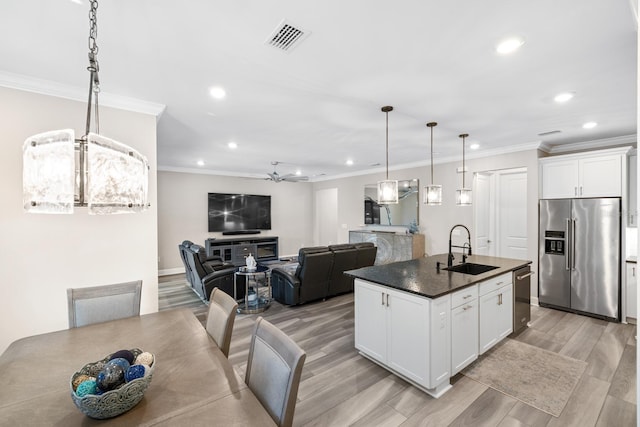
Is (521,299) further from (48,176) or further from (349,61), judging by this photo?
(48,176)

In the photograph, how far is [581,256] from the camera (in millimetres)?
4070

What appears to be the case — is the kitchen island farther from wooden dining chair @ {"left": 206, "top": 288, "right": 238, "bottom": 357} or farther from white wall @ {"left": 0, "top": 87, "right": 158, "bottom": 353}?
white wall @ {"left": 0, "top": 87, "right": 158, "bottom": 353}

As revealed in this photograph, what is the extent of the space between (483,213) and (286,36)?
5.10 metres

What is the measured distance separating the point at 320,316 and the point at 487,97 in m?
3.41

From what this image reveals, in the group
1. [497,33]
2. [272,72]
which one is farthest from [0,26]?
[497,33]

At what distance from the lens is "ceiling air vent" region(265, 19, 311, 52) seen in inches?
67.5

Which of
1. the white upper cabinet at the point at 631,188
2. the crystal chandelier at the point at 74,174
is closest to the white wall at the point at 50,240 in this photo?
the crystal chandelier at the point at 74,174

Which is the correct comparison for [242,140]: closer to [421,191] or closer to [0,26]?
[0,26]

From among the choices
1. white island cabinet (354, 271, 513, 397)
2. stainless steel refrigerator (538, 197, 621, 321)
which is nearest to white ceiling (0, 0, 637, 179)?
stainless steel refrigerator (538, 197, 621, 321)

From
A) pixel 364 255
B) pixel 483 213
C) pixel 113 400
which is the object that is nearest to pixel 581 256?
pixel 483 213

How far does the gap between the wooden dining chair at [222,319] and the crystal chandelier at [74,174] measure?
87 centimetres

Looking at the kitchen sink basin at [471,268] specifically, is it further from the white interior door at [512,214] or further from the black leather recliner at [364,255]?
the white interior door at [512,214]

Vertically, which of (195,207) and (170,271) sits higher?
(195,207)

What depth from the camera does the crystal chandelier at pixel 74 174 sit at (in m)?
1.15
